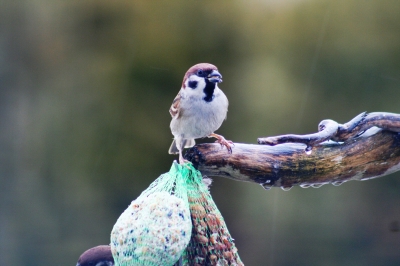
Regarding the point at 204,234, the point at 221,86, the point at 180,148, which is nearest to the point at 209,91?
the point at 180,148

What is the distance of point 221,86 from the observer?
4699 mm

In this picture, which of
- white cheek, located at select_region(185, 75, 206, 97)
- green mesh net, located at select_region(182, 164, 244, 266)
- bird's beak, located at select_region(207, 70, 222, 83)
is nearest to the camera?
green mesh net, located at select_region(182, 164, 244, 266)

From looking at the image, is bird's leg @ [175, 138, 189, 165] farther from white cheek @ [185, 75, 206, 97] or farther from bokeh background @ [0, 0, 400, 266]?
bokeh background @ [0, 0, 400, 266]

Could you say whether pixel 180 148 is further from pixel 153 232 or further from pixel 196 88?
pixel 153 232

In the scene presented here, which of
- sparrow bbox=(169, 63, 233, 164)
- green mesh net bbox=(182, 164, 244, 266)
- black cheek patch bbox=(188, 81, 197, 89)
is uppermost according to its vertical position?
black cheek patch bbox=(188, 81, 197, 89)

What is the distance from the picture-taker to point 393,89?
464 centimetres

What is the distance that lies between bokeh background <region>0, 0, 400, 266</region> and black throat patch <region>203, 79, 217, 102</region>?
2.40 meters

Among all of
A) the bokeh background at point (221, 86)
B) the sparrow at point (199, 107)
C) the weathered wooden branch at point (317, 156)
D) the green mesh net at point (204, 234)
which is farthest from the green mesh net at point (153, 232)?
the bokeh background at point (221, 86)

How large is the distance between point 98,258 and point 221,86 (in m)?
2.29

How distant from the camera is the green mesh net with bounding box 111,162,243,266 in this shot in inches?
70.4

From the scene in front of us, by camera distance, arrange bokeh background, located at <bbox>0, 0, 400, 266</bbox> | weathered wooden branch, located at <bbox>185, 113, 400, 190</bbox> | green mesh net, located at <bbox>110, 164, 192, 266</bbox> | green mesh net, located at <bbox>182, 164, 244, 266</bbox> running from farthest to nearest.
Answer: bokeh background, located at <bbox>0, 0, 400, 266</bbox>
weathered wooden branch, located at <bbox>185, 113, 400, 190</bbox>
green mesh net, located at <bbox>182, 164, 244, 266</bbox>
green mesh net, located at <bbox>110, 164, 192, 266</bbox>

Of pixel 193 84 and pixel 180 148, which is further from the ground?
pixel 193 84

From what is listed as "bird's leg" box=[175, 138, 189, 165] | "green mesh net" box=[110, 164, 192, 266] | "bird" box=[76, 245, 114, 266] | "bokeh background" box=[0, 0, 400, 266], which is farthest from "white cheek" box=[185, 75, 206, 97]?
"bokeh background" box=[0, 0, 400, 266]

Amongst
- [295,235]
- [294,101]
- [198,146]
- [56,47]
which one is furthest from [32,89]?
[198,146]
